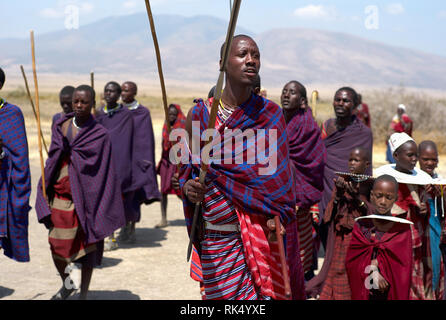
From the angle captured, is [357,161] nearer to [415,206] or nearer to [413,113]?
[415,206]

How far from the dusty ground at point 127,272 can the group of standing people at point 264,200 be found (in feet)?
2.10

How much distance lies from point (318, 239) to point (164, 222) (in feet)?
14.0

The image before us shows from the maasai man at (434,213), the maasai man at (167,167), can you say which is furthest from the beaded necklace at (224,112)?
the maasai man at (167,167)

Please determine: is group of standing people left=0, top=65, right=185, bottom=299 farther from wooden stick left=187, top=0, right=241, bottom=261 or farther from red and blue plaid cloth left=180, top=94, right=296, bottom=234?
red and blue plaid cloth left=180, top=94, right=296, bottom=234

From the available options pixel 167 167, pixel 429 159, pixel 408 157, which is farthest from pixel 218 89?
pixel 167 167

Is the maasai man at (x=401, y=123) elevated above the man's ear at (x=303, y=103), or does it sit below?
below

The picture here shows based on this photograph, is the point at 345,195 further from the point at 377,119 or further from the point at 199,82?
the point at 199,82

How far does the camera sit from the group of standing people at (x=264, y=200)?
12.7 ft

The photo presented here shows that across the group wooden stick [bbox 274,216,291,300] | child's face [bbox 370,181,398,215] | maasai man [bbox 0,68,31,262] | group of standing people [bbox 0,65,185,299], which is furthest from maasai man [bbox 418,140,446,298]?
maasai man [bbox 0,68,31,262]

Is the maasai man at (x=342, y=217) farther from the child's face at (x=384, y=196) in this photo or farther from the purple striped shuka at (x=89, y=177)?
the purple striped shuka at (x=89, y=177)


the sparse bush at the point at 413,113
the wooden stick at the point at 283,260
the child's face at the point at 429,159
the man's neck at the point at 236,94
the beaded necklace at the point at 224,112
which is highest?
the man's neck at the point at 236,94

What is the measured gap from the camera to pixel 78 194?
21.0 ft

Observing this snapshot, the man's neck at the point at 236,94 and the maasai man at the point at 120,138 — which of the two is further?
the maasai man at the point at 120,138

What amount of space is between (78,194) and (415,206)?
3.34 meters
